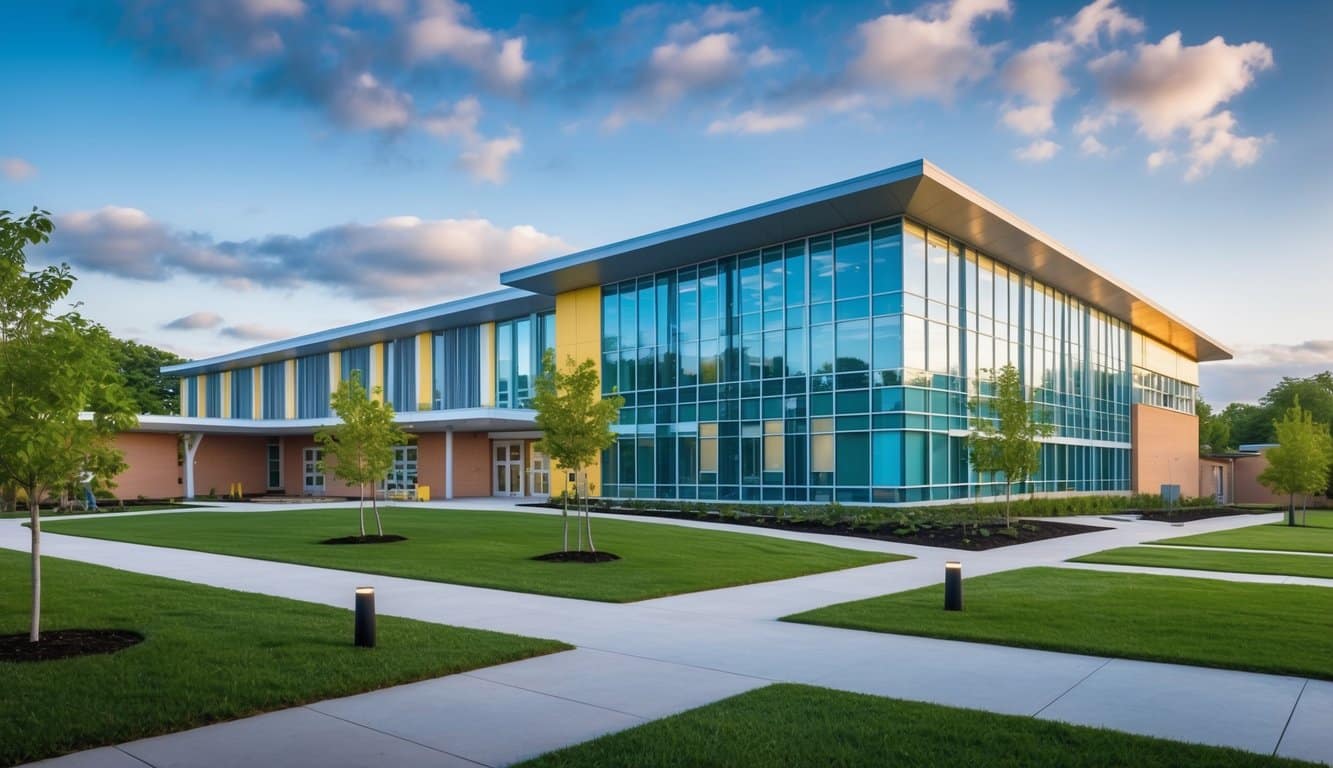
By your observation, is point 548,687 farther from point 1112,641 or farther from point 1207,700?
point 1112,641

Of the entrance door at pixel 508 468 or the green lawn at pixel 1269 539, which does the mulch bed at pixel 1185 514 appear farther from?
the entrance door at pixel 508 468

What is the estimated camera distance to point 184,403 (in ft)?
240

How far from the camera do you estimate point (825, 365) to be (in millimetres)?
31578

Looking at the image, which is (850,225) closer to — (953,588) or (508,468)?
(953,588)

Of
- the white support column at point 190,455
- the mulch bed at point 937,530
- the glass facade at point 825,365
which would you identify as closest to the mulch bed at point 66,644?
the mulch bed at point 937,530

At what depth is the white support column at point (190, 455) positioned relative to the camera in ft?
156

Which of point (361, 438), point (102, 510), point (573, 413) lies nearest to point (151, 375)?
point (102, 510)

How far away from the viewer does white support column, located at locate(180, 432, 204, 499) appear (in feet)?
156

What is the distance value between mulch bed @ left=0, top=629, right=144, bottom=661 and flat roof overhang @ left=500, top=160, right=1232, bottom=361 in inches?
889

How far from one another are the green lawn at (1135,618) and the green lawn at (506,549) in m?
3.59

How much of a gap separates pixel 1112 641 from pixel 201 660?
9.31 m

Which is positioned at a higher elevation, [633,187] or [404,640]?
[633,187]

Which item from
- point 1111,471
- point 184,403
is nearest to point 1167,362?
point 1111,471

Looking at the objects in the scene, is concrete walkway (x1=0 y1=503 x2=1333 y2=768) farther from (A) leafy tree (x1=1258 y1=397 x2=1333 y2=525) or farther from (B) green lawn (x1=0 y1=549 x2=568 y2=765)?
(A) leafy tree (x1=1258 y1=397 x2=1333 y2=525)
